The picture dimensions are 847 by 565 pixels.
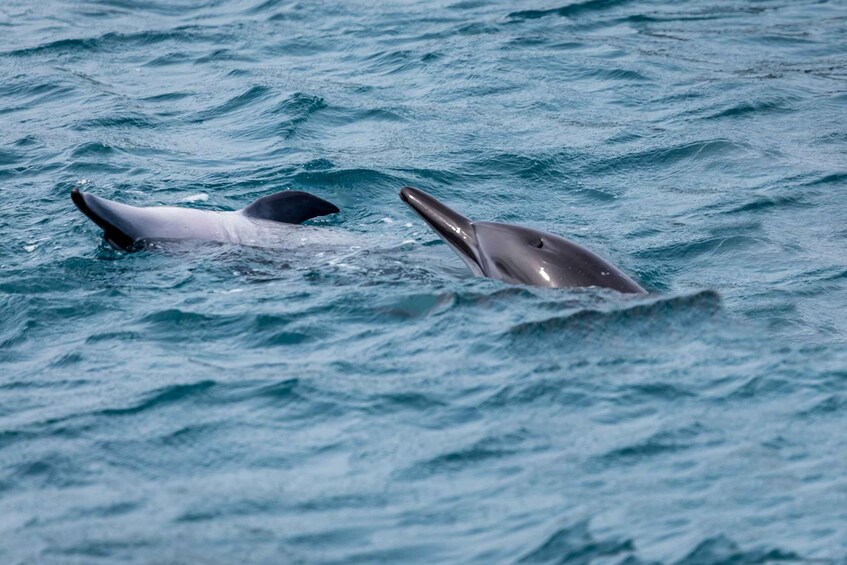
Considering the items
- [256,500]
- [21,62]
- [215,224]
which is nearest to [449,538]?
[256,500]

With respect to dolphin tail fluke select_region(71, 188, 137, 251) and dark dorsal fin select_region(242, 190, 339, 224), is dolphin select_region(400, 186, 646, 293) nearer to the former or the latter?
dark dorsal fin select_region(242, 190, 339, 224)

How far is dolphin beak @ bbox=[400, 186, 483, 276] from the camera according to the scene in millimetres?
9445

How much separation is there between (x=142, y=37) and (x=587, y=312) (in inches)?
505

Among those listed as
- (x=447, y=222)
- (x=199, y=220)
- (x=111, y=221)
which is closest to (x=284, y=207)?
(x=199, y=220)

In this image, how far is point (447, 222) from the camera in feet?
31.4

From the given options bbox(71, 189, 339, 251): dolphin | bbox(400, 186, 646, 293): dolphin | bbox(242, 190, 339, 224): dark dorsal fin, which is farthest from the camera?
bbox(242, 190, 339, 224): dark dorsal fin

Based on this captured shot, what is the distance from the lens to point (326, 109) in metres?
15.4

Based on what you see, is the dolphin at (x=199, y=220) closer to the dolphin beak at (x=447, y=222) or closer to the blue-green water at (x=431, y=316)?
the blue-green water at (x=431, y=316)

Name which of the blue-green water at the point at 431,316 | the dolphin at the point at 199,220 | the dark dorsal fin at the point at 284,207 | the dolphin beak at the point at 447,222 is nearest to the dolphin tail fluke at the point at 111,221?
the dolphin at the point at 199,220

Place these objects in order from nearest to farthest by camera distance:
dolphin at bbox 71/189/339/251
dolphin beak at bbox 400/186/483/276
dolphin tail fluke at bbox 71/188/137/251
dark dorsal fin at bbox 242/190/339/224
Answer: dolphin beak at bbox 400/186/483/276
dolphin tail fluke at bbox 71/188/137/251
dolphin at bbox 71/189/339/251
dark dorsal fin at bbox 242/190/339/224

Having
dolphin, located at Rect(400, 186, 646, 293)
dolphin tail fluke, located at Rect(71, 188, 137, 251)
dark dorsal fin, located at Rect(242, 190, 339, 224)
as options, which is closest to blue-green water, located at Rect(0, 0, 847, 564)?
dolphin, located at Rect(400, 186, 646, 293)

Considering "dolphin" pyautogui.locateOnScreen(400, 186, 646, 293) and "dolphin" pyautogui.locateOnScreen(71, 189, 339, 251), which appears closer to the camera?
"dolphin" pyautogui.locateOnScreen(400, 186, 646, 293)

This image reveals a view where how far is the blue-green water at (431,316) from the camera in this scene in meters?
6.09

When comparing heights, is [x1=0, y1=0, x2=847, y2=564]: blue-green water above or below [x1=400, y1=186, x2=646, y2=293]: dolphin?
below
